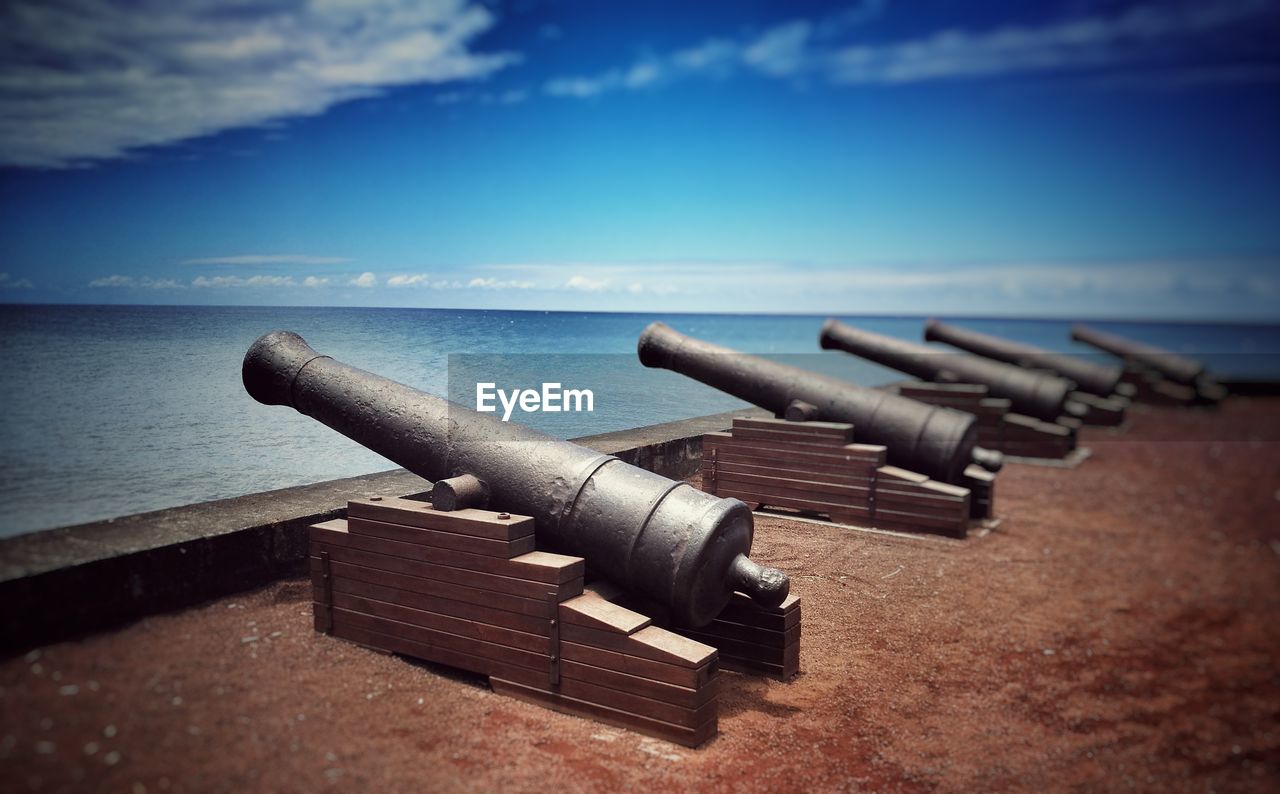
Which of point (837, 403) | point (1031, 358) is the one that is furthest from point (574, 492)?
point (1031, 358)

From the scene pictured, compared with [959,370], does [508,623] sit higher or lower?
lower

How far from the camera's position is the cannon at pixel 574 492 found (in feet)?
12.4

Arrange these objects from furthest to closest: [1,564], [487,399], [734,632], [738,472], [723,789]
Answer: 1. [738,472]
2. [487,399]
3. [734,632]
4. [1,564]
5. [723,789]

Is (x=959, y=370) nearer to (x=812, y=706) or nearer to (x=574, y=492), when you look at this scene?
(x=812, y=706)

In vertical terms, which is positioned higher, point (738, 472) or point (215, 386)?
point (215, 386)

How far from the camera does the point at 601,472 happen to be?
406 cm

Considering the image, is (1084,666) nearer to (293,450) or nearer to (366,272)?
(366,272)

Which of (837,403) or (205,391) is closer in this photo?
(837,403)

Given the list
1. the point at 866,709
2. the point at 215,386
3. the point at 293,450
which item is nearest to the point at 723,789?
the point at 866,709

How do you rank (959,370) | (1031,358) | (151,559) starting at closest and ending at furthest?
(151,559) < (959,370) < (1031,358)

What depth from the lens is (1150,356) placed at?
18.0 m

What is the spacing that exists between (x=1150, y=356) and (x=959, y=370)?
9.20m

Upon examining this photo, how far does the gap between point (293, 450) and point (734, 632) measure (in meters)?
5.50

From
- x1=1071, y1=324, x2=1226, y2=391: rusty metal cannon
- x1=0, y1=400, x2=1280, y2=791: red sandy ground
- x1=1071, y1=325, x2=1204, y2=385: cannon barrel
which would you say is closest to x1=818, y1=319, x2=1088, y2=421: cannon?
x1=0, y1=400, x2=1280, y2=791: red sandy ground
